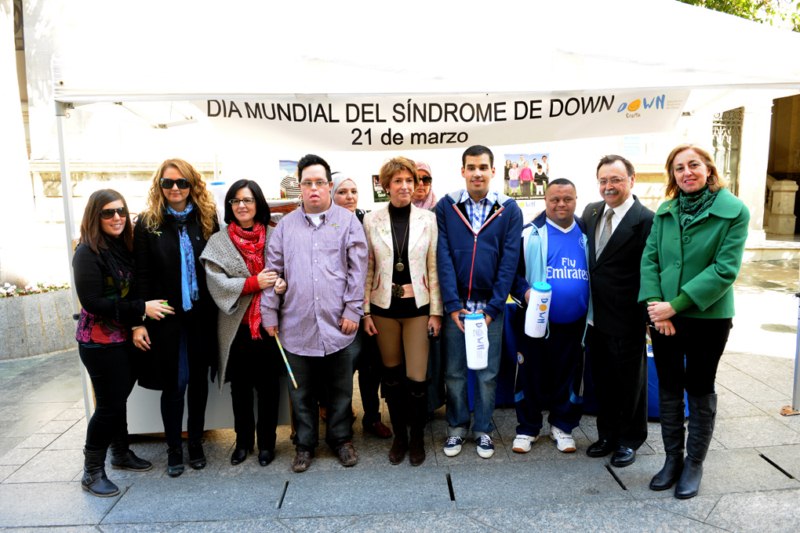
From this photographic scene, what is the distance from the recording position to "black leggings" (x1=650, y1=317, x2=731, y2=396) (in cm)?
313

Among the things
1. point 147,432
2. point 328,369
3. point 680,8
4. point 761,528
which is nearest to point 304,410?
point 328,369

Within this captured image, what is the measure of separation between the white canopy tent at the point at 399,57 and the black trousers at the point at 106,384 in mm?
925

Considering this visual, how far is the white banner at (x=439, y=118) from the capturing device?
4164 millimetres

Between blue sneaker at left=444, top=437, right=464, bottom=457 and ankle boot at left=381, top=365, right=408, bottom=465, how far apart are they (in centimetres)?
28

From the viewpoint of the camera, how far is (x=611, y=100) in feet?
13.8

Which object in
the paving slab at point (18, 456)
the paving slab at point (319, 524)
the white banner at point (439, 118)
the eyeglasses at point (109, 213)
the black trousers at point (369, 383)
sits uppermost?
the white banner at point (439, 118)

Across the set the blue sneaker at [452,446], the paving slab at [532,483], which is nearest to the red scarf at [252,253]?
the blue sneaker at [452,446]

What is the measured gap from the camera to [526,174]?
5.75 metres

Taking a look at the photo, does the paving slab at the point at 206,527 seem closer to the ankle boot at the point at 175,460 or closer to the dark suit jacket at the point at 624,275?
the ankle boot at the point at 175,460

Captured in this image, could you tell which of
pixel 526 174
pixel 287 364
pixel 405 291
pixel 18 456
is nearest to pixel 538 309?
pixel 405 291

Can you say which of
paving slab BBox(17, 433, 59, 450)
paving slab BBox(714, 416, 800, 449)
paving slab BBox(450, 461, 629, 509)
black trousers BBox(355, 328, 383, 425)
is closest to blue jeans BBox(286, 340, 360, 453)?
black trousers BBox(355, 328, 383, 425)

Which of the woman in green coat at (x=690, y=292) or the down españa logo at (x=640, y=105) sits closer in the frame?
the woman in green coat at (x=690, y=292)

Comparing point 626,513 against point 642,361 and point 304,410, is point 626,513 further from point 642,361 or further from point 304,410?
point 304,410

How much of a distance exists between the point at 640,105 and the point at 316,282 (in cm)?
279
